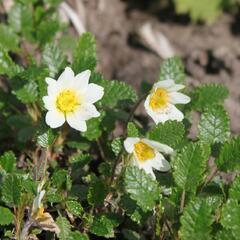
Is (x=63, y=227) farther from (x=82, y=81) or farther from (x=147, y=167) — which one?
(x=82, y=81)

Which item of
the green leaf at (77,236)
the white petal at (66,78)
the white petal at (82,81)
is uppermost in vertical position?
the white petal at (66,78)

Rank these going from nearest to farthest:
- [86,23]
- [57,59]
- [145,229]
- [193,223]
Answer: [193,223] < [145,229] < [57,59] < [86,23]

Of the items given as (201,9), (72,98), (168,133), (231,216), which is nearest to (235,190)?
(231,216)

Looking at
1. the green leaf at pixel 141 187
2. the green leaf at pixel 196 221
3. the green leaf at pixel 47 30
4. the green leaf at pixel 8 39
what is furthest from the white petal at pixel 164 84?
the green leaf at pixel 8 39

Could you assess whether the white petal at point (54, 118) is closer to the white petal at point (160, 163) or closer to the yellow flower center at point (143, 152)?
the yellow flower center at point (143, 152)

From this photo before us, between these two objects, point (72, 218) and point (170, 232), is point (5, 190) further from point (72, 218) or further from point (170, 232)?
point (170, 232)

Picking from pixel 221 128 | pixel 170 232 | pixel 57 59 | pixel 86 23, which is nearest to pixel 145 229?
pixel 170 232

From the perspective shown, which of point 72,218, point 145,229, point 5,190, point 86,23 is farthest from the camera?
point 86,23
